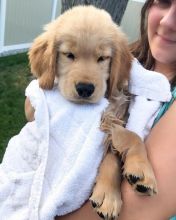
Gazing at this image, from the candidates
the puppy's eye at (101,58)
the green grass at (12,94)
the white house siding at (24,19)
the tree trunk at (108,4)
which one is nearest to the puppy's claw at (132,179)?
the puppy's eye at (101,58)

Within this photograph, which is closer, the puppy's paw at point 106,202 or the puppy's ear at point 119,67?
the puppy's paw at point 106,202

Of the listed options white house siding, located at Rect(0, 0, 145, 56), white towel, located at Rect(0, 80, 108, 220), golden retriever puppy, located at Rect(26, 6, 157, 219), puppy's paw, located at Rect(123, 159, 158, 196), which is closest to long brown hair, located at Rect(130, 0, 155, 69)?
golden retriever puppy, located at Rect(26, 6, 157, 219)

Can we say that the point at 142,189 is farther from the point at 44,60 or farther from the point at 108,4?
the point at 108,4

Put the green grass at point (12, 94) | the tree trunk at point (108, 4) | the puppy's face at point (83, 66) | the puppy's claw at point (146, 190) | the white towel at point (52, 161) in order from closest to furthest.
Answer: the puppy's claw at point (146, 190)
the white towel at point (52, 161)
the puppy's face at point (83, 66)
the tree trunk at point (108, 4)
the green grass at point (12, 94)

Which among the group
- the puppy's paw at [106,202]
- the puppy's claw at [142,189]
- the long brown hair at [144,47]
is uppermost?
the long brown hair at [144,47]

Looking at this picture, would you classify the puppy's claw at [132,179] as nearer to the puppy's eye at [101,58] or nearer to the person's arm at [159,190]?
the person's arm at [159,190]

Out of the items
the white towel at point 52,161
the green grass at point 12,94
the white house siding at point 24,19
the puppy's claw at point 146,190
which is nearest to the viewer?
the puppy's claw at point 146,190

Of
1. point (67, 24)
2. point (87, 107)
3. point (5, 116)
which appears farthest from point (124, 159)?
point (5, 116)
